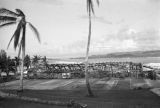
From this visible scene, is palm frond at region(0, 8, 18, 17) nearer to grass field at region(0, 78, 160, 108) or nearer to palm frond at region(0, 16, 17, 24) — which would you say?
palm frond at region(0, 16, 17, 24)

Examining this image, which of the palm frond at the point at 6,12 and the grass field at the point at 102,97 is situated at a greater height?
the palm frond at the point at 6,12

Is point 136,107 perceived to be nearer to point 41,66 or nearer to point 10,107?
point 10,107

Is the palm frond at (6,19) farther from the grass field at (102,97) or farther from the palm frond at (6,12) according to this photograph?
the grass field at (102,97)

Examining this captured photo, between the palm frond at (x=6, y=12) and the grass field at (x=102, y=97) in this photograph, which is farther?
the palm frond at (x=6, y=12)

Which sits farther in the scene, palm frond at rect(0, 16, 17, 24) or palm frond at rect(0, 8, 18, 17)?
palm frond at rect(0, 16, 17, 24)

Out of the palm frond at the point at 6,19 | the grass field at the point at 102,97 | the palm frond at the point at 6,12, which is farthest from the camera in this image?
the palm frond at the point at 6,19

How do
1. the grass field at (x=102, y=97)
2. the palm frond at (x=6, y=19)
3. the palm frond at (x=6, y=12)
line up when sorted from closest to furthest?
the grass field at (x=102, y=97) → the palm frond at (x=6, y=12) → the palm frond at (x=6, y=19)

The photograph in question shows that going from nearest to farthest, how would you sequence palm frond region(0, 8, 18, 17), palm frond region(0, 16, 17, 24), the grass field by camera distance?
the grass field < palm frond region(0, 8, 18, 17) < palm frond region(0, 16, 17, 24)

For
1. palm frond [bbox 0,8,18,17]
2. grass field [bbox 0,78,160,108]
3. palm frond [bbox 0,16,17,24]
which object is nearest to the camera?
grass field [bbox 0,78,160,108]

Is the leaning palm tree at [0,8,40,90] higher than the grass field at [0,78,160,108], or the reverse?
the leaning palm tree at [0,8,40,90]

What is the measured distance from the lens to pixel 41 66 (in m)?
60.2

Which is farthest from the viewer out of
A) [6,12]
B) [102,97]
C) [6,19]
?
[6,19]

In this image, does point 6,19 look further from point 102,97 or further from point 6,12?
point 102,97

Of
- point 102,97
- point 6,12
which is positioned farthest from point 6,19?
point 102,97
